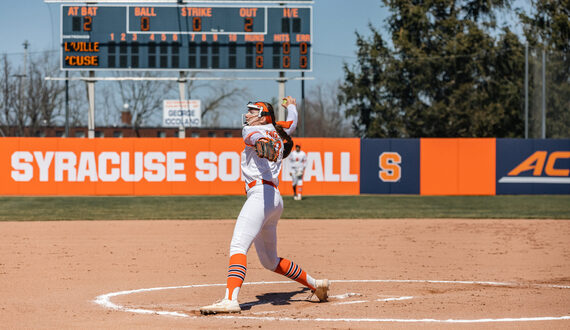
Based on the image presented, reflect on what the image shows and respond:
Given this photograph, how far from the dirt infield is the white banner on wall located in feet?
54.1

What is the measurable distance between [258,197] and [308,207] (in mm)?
15337

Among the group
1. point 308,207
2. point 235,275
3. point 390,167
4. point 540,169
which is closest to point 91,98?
point 390,167

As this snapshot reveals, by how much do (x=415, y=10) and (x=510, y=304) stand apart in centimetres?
3460

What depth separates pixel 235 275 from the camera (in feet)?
22.2

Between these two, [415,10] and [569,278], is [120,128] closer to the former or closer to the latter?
[415,10]

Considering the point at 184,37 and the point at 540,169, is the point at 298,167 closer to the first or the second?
the point at 184,37

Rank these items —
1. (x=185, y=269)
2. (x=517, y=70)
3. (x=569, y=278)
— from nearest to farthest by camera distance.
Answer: (x=569, y=278) < (x=185, y=269) < (x=517, y=70)

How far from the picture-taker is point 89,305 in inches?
287

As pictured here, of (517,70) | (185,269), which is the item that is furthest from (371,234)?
(517,70)

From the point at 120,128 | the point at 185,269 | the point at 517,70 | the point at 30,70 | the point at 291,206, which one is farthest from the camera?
the point at 120,128

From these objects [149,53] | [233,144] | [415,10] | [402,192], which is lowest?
[402,192]

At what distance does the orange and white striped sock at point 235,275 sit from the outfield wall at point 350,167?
21.9 meters

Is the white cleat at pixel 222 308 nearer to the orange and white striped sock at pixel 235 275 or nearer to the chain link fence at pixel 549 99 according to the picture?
the orange and white striped sock at pixel 235 275

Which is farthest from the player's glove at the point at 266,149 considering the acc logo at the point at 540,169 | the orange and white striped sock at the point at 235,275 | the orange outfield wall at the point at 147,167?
the acc logo at the point at 540,169
